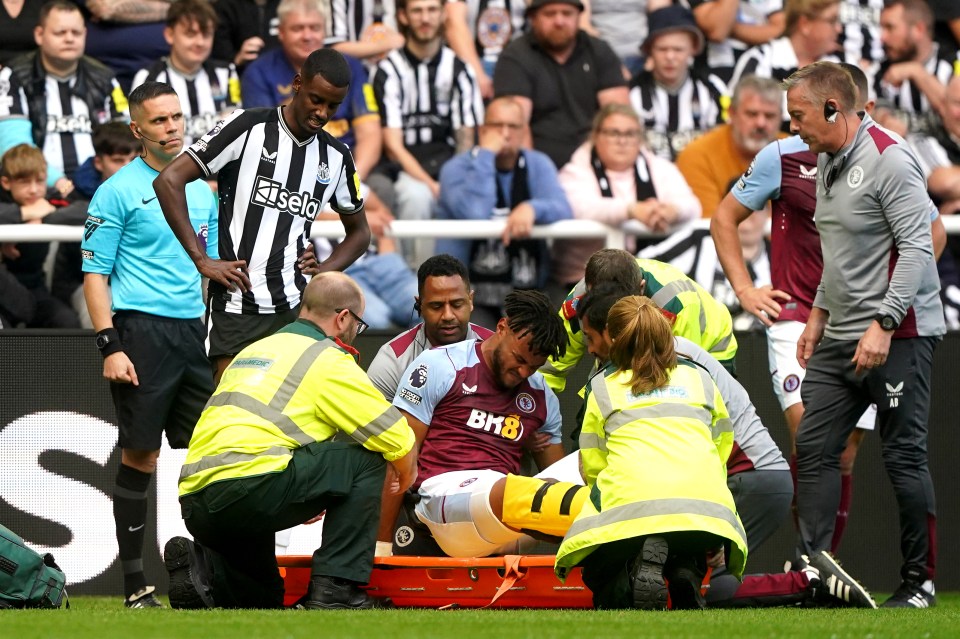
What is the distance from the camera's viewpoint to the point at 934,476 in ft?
27.7

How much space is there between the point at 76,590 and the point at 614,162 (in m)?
4.30

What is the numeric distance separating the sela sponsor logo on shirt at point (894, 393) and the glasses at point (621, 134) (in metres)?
3.51

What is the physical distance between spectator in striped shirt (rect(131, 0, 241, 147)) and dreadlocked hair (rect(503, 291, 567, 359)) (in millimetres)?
3665

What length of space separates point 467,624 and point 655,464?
1.01 meters

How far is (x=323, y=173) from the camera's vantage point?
682 cm

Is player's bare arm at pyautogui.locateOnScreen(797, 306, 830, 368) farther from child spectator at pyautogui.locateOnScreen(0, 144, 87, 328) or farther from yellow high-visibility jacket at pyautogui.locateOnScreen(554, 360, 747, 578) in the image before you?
child spectator at pyautogui.locateOnScreen(0, 144, 87, 328)

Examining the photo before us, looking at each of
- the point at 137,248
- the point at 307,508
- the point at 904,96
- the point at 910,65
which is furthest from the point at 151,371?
the point at 910,65

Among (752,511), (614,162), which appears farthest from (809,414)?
(614,162)

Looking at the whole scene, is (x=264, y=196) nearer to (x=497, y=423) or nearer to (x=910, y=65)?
(x=497, y=423)

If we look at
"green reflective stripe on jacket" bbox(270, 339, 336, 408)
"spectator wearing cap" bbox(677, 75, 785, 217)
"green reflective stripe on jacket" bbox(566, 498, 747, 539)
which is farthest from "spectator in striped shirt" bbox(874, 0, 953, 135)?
"green reflective stripe on jacket" bbox(270, 339, 336, 408)

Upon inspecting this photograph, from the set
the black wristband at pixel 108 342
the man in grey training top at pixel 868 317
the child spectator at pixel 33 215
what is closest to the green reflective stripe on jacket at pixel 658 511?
the man in grey training top at pixel 868 317

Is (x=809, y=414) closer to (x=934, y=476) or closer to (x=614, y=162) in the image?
(x=934, y=476)

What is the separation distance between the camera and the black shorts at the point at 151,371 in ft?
22.0

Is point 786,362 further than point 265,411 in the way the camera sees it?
Yes
